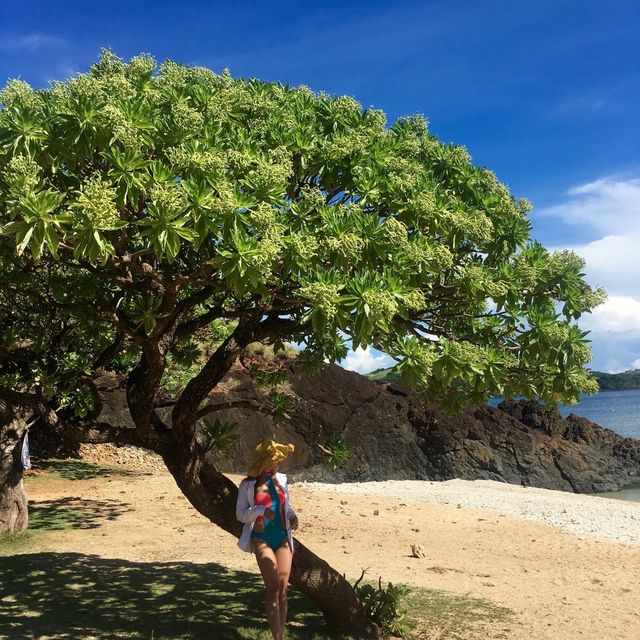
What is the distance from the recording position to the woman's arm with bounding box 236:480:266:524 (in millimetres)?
6320

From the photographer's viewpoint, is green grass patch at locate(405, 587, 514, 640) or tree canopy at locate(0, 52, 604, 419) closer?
tree canopy at locate(0, 52, 604, 419)

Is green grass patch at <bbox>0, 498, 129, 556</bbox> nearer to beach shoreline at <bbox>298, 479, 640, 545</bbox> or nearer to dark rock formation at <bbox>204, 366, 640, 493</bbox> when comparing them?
beach shoreline at <bbox>298, 479, 640, 545</bbox>

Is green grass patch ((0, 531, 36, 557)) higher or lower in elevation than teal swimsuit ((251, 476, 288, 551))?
lower

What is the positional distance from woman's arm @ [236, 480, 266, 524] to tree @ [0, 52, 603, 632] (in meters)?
1.42

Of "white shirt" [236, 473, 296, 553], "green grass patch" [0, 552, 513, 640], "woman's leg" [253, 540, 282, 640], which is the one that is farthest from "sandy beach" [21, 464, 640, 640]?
"white shirt" [236, 473, 296, 553]

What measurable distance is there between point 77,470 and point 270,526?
627 inches

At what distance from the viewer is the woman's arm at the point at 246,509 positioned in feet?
20.7

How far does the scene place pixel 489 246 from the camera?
20.8ft

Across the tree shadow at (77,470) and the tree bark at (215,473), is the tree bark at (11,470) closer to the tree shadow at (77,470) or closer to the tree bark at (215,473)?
the tree bark at (215,473)

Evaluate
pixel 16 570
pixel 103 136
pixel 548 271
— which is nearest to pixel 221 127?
pixel 103 136

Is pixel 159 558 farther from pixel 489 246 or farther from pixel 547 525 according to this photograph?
pixel 547 525

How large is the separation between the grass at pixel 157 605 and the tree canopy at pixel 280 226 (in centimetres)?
275

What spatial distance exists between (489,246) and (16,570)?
334 inches

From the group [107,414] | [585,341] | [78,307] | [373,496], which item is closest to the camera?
[585,341]
